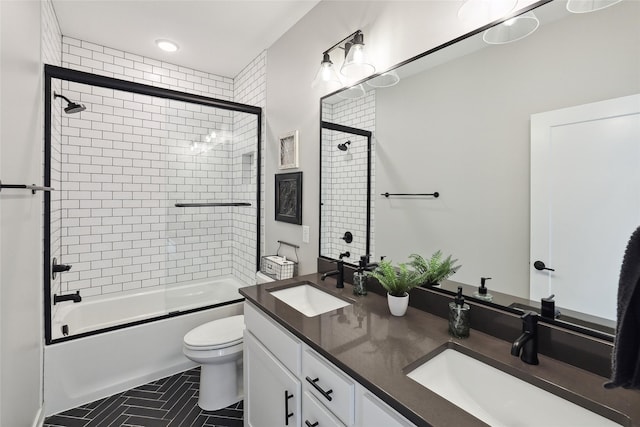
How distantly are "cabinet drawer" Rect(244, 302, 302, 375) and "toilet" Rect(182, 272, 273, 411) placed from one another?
469 mm

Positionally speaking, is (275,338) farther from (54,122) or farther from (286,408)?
(54,122)

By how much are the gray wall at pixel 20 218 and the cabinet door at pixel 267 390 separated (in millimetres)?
1012

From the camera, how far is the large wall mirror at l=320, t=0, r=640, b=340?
849 mm

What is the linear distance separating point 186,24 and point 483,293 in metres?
2.84

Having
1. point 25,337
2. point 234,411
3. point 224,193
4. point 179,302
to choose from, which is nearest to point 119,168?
point 224,193

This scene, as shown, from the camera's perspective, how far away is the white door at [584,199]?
827mm

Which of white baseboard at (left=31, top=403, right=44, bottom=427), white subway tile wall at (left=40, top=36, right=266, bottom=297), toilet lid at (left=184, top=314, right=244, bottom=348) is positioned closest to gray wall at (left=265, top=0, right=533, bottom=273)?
white subway tile wall at (left=40, top=36, right=266, bottom=297)

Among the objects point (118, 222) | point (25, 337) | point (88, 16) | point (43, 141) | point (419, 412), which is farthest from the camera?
point (118, 222)

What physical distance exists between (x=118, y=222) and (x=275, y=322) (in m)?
2.42

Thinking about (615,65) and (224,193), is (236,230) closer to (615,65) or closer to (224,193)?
(224,193)

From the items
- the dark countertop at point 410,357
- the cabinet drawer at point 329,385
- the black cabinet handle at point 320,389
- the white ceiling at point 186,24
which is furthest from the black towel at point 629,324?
the white ceiling at point 186,24

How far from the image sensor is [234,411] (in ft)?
6.33

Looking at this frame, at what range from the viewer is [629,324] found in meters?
0.52

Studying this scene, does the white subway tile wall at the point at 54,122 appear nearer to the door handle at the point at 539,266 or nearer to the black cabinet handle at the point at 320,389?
the black cabinet handle at the point at 320,389
